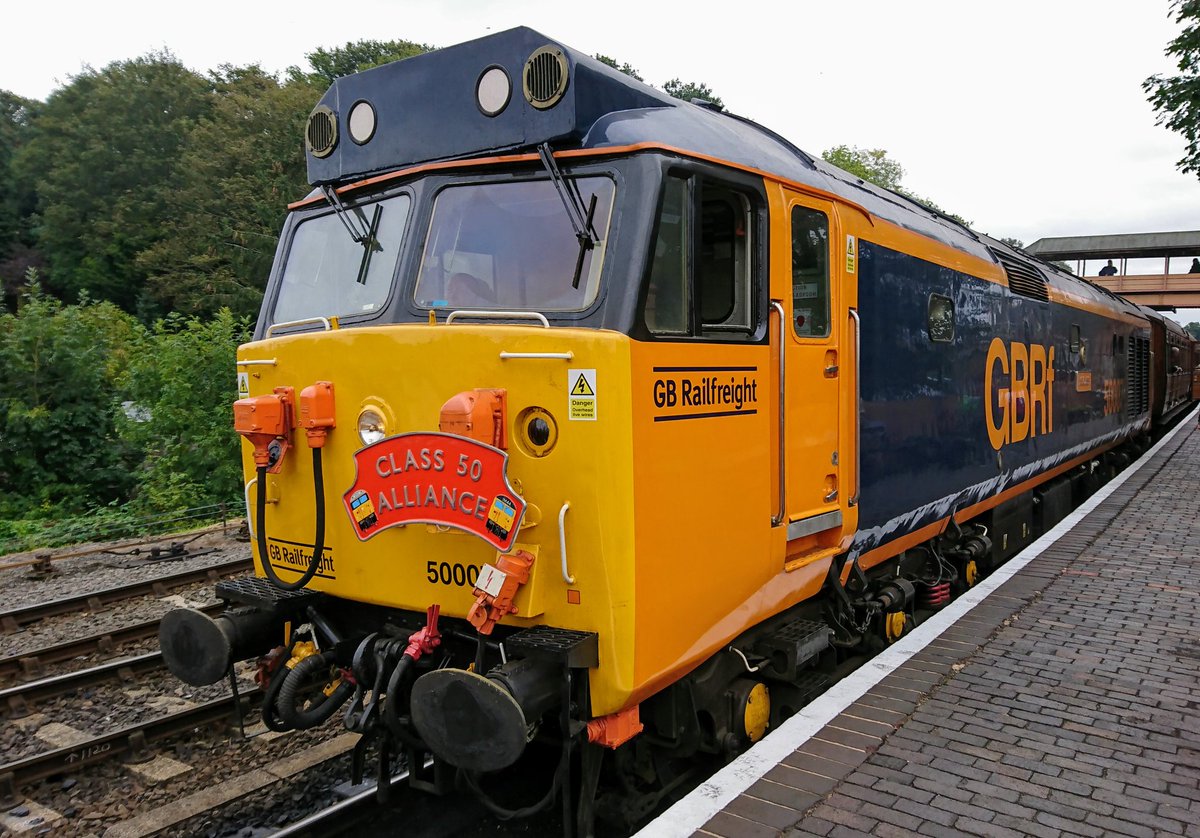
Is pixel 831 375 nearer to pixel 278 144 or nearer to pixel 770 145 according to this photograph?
pixel 770 145

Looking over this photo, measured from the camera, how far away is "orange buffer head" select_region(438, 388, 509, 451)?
11.0 ft

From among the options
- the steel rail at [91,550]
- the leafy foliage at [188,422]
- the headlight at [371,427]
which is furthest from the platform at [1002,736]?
the leafy foliage at [188,422]

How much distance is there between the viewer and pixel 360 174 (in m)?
4.30

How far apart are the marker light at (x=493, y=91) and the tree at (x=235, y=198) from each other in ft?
91.6

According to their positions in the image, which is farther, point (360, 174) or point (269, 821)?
point (269, 821)

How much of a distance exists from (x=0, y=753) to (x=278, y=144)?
96.4 feet

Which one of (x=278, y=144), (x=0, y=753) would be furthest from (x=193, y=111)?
(x=0, y=753)

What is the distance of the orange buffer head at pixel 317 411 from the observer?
3.92m

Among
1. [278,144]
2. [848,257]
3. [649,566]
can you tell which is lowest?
[649,566]

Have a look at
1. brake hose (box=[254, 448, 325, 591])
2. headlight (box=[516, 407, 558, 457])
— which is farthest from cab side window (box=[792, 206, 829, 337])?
brake hose (box=[254, 448, 325, 591])

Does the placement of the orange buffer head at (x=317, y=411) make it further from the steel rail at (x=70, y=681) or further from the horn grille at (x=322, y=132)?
the steel rail at (x=70, y=681)

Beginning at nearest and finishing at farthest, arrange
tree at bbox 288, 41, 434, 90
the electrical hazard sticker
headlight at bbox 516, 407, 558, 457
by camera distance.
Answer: the electrical hazard sticker → headlight at bbox 516, 407, 558, 457 → tree at bbox 288, 41, 434, 90

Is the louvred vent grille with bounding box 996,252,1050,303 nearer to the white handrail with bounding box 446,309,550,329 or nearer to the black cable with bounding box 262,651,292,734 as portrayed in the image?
the white handrail with bounding box 446,309,550,329

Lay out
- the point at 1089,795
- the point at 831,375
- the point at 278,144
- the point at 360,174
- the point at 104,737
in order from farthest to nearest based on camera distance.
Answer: the point at 278,144 < the point at 104,737 < the point at 831,375 < the point at 360,174 < the point at 1089,795
